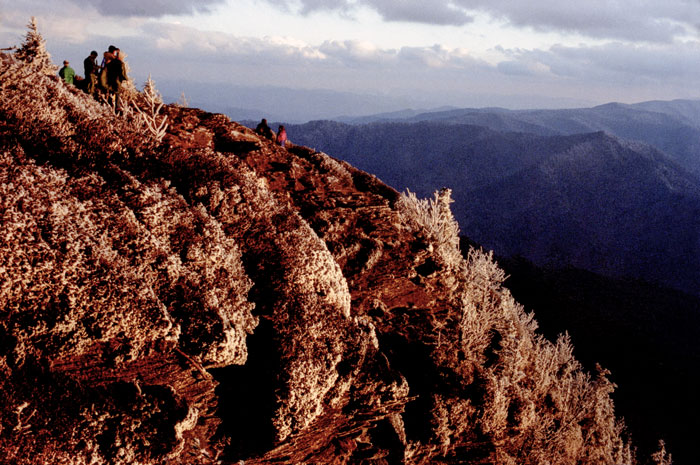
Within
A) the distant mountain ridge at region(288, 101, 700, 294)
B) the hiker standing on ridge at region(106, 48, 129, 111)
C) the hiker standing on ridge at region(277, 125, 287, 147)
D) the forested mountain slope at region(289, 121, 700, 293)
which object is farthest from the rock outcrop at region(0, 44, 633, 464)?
the distant mountain ridge at region(288, 101, 700, 294)

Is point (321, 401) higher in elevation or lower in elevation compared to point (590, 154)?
lower

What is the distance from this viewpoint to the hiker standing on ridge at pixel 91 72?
916cm

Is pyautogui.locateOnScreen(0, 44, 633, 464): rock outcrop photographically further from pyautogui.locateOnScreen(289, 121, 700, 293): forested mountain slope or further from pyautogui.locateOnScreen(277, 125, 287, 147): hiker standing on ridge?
pyautogui.locateOnScreen(289, 121, 700, 293): forested mountain slope

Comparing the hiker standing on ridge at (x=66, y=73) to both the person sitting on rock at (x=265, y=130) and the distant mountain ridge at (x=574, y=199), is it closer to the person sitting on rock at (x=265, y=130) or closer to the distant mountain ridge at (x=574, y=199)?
the person sitting on rock at (x=265, y=130)

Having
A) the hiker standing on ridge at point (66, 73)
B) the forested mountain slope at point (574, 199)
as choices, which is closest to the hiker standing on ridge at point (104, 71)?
the hiker standing on ridge at point (66, 73)

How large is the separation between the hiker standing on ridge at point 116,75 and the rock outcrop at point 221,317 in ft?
7.76

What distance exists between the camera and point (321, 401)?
15.3ft

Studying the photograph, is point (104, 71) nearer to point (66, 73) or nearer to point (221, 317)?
point (66, 73)

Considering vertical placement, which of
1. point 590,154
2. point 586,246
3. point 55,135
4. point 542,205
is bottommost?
point 586,246

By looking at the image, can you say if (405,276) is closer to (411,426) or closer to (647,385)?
(411,426)

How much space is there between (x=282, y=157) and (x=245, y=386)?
5.07 meters

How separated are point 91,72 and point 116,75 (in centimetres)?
73

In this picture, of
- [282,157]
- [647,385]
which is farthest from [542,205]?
[282,157]

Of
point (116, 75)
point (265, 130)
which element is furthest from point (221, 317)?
point (116, 75)
